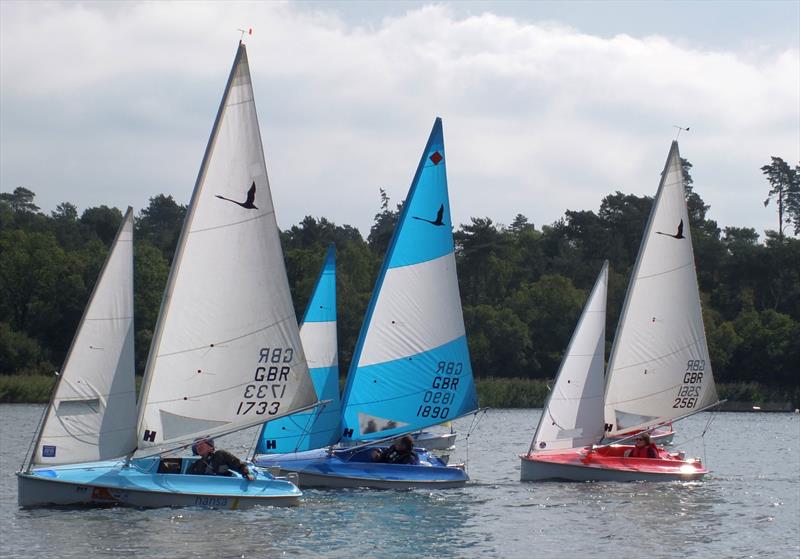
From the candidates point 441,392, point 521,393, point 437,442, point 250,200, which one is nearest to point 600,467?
point 441,392

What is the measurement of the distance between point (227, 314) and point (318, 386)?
8.28m

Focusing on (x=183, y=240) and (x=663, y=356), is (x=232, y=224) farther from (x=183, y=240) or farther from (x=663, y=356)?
(x=663, y=356)

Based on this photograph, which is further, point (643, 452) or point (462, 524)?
point (643, 452)

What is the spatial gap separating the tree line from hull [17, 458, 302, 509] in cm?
6212

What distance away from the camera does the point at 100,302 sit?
25.2 m

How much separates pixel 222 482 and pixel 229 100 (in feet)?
23.4

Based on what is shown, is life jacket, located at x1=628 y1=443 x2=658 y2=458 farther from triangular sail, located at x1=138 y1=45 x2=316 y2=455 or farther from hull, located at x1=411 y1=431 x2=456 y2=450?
hull, located at x1=411 y1=431 x2=456 y2=450

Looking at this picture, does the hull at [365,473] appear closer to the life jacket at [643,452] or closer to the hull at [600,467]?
the hull at [600,467]

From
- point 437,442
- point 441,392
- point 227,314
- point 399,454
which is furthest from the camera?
point 437,442

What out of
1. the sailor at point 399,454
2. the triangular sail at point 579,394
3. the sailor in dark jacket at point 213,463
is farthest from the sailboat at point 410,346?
the sailor in dark jacket at point 213,463

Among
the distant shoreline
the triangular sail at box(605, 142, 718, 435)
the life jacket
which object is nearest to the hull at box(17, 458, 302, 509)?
the life jacket

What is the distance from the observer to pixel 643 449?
34281 mm

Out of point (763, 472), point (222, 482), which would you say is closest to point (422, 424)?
point (222, 482)

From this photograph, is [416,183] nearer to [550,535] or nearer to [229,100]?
[229,100]
